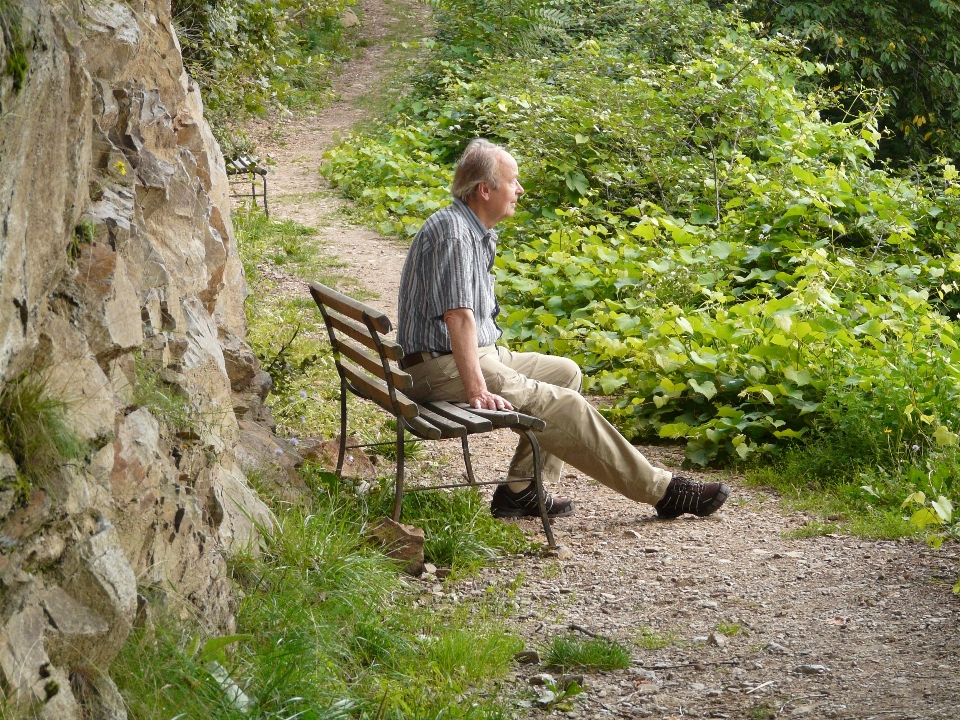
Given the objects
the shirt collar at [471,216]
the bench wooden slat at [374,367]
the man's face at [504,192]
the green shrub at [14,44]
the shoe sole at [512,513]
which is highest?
the green shrub at [14,44]

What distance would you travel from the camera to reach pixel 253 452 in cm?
437

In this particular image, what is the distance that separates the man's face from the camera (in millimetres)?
4652

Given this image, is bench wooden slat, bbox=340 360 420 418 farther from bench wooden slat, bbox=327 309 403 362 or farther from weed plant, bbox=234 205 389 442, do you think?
weed plant, bbox=234 205 389 442

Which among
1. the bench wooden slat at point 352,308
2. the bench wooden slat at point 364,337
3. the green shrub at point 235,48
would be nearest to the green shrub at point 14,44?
the bench wooden slat at point 352,308

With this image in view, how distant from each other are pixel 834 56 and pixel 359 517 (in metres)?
14.2

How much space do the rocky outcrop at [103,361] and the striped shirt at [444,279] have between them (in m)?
0.96

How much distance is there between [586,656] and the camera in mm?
3566

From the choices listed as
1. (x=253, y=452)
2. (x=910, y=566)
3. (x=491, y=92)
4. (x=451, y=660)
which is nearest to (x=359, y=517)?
(x=253, y=452)

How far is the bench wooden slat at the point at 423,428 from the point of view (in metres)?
4.20

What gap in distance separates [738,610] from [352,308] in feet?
6.49

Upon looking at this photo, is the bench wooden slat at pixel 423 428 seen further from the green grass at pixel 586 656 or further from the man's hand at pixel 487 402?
the green grass at pixel 586 656

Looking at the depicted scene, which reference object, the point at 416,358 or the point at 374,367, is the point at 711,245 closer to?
the point at 416,358

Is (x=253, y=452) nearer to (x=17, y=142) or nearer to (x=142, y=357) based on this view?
(x=142, y=357)

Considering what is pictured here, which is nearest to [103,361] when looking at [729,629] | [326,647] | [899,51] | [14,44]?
[14,44]
